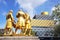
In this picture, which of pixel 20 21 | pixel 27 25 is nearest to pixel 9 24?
pixel 20 21

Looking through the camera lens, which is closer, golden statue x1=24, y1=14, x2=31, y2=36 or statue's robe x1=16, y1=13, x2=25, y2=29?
statue's robe x1=16, y1=13, x2=25, y2=29

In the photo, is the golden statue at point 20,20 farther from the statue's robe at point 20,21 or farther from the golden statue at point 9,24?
the golden statue at point 9,24

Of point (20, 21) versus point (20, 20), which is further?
point (20, 20)

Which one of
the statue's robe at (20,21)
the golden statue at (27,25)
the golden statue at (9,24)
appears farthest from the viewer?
the golden statue at (27,25)

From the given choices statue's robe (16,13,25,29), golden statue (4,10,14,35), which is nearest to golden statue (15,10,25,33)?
statue's robe (16,13,25,29)

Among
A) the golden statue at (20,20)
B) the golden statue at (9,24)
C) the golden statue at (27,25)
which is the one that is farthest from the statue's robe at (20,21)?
the golden statue at (9,24)

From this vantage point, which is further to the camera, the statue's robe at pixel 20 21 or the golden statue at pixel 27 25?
the golden statue at pixel 27 25

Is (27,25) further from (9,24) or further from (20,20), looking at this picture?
(9,24)

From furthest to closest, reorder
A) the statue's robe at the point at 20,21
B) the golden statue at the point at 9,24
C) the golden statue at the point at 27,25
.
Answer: the golden statue at the point at 27,25 < the golden statue at the point at 9,24 < the statue's robe at the point at 20,21

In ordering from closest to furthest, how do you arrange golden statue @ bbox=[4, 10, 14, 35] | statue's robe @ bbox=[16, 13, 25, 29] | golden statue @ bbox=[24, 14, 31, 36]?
statue's robe @ bbox=[16, 13, 25, 29] → golden statue @ bbox=[4, 10, 14, 35] → golden statue @ bbox=[24, 14, 31, 36]

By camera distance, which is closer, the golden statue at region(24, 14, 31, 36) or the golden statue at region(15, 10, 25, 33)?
the golden statue at region(15, 10, 25, 33)

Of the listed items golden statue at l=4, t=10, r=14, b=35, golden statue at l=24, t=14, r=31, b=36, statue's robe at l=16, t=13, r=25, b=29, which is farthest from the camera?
golden statue at l=24, t=14, r=31, b=36

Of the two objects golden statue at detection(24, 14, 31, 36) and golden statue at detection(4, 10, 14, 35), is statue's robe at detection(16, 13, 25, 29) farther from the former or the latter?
golden statue at detection(4, 10, 14, 35)

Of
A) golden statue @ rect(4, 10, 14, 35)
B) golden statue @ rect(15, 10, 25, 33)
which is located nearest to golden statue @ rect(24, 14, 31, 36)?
golden statue @ rect(15, 10, 25, 33)
